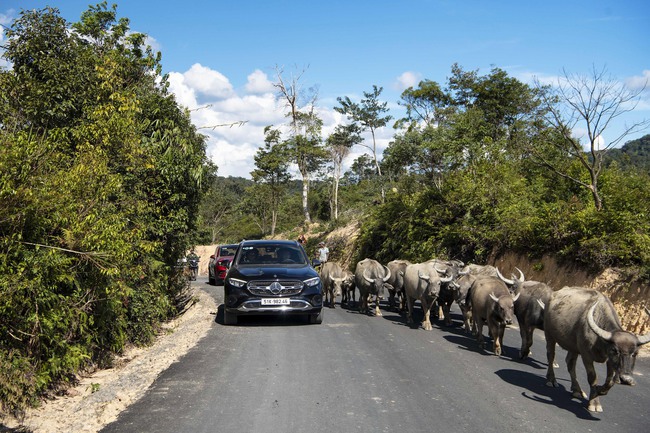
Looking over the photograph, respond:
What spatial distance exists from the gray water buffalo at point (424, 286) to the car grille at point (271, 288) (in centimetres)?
308

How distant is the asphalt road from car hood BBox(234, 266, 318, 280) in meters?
1.41

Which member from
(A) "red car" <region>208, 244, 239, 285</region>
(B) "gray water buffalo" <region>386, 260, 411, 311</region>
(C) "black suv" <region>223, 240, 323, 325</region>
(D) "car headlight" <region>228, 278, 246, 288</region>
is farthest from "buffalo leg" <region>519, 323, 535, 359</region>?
(A) "red car" <region>208, 244, 239, 285</region>

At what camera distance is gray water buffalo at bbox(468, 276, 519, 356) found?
9398 millimetres

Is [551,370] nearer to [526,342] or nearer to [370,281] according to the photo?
[526,342]

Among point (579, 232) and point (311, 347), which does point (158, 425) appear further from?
point (579, 232)

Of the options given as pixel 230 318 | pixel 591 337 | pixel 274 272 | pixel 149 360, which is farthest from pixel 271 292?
pixel 591 337

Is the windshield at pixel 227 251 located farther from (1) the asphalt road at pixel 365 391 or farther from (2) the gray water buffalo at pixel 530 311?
(2) the gray water buffalo at pixel 530 311

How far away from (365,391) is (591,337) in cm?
296

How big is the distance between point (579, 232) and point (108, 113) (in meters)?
12.8

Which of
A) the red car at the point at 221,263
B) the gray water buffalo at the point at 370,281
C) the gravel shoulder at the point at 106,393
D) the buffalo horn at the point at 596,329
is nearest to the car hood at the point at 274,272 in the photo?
the gravel shoulder at the point at 106,393

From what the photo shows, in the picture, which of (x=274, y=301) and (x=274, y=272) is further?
(x=274, y=272)

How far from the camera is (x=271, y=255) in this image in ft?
42.9

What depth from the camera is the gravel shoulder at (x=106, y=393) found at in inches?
232

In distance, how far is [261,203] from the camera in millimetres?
57188
